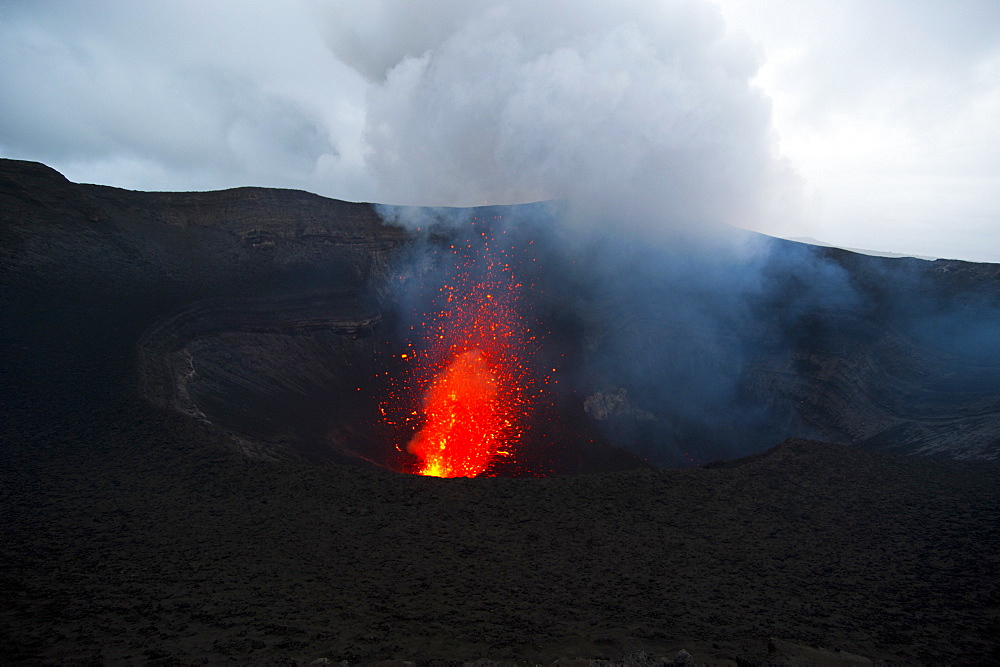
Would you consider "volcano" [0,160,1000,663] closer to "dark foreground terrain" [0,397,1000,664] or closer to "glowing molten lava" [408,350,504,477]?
"dark foreground terrain" [0,397,1000,664]

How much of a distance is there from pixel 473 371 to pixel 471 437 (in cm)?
440

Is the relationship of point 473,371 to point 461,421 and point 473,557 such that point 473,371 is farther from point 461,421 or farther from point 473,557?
point 473,557

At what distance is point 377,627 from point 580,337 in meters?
18.2

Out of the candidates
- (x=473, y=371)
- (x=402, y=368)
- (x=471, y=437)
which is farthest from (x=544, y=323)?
(x=471, y=437)

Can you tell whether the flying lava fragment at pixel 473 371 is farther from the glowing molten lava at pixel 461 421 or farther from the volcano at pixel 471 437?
the volcano at pixel 471 437

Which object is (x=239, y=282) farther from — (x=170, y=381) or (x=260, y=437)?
(x=260, y=437)

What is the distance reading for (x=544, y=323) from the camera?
927 inches

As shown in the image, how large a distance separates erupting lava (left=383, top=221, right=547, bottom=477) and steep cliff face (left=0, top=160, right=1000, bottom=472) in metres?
1.55

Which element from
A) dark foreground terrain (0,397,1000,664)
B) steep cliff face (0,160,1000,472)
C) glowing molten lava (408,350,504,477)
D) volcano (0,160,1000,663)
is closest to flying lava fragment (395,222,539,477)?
glowing molten lava (408,350,504,477)

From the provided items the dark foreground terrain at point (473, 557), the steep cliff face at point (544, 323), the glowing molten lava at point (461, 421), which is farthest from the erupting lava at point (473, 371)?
the dark foreground terrain at point (473, 557)

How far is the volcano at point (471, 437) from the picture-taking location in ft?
19.4

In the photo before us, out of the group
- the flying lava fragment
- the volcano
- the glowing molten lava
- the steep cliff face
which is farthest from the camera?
the flying lava fragment

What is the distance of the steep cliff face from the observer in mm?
14328

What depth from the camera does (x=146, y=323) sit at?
15.8m
